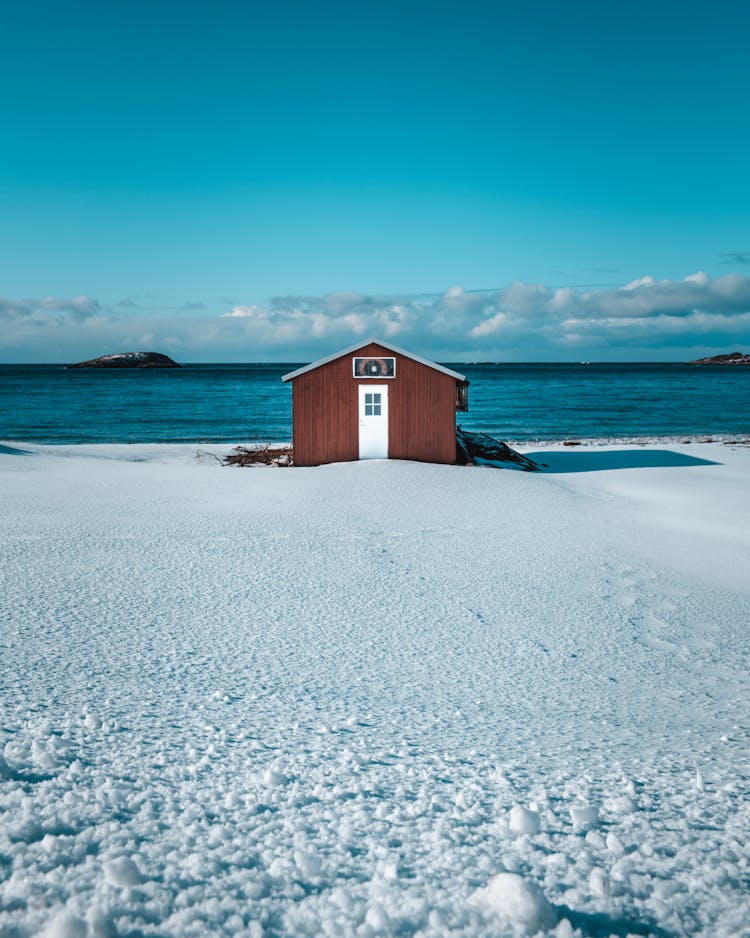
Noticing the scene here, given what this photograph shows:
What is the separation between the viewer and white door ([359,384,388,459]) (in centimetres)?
2111

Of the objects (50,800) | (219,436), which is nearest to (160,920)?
(50,800)

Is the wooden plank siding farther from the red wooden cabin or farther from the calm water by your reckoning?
the calm water

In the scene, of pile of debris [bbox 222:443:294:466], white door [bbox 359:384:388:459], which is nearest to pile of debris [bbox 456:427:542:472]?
white door [bbox 359:384:388:459]

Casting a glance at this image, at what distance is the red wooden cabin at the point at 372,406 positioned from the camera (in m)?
21.0

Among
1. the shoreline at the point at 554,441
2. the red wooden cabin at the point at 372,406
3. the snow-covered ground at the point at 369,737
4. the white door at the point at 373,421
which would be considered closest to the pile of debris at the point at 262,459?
the red wooden cabin at the point at 372,406

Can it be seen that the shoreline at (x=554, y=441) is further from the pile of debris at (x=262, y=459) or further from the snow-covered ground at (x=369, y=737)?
the snow-covered ground at (x=369, y=737)

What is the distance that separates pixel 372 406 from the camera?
69.4 feet

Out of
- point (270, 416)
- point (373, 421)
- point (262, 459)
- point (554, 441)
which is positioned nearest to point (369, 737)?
point (373, 421)

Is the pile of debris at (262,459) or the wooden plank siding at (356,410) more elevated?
the wooden plank siding at (356,410)

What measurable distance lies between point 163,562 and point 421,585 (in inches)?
141

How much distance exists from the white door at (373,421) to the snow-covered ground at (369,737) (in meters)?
10.2

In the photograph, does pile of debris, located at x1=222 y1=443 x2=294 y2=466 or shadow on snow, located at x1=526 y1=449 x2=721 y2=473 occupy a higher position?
pile of debris, located at x1=222 y1=443 x2=294 y2=466

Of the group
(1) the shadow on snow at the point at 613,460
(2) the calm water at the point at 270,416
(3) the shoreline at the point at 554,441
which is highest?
(2) the calm water at the point at 270,416

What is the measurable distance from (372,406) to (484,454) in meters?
4.96
